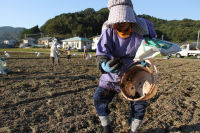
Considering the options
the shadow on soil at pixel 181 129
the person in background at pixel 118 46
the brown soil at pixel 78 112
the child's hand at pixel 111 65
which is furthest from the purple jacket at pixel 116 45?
the shadow on soil at pixel 181 129

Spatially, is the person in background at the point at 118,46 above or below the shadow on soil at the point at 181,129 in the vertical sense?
above

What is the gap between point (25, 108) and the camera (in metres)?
2.67

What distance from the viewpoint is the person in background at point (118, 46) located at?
4.82 feet

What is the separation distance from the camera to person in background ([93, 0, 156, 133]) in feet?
4.82

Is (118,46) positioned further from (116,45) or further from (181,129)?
(181,129)

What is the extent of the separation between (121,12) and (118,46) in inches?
13.2

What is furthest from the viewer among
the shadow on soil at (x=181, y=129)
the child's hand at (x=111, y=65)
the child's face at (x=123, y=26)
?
the shadow on soil at (x=181, y=129)

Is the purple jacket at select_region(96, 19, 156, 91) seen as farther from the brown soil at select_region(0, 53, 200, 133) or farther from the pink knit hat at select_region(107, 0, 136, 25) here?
the brown soil at select_region(0, 53, 200, 133)

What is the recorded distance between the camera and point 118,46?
63.4 inches

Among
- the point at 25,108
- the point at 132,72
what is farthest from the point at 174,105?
the point at 25,108

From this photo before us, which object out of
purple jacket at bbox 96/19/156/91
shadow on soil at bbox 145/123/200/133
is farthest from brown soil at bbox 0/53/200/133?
purple jacket at bbox 96/19/156/91

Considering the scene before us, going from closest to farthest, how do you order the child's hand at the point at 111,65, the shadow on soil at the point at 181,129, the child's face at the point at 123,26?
1. the child's hand at the point at 111,65
2. the child's face at the point at 123,26
3. the shadow on soil at the point at 181,129

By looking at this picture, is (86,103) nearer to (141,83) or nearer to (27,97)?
(27,97)

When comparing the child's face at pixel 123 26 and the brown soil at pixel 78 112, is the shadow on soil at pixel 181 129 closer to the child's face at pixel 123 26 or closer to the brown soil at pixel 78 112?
the brown soil at pixel 78 112
